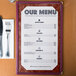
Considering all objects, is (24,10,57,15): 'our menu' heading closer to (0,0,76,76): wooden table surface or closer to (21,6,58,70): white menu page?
(21,6,58,70): white menu page

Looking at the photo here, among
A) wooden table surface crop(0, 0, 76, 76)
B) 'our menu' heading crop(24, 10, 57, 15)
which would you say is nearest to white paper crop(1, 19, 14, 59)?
wooden table surface crop(0, 0, 76, 76)

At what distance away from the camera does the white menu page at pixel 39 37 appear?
1.53m

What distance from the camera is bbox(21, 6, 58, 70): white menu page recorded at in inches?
60.3

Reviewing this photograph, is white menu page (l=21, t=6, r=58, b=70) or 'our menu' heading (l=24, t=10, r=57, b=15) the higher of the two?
'our menu' heading (l=24, t=10, r=57, b=15)

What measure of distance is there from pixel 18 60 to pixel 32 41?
23 cm

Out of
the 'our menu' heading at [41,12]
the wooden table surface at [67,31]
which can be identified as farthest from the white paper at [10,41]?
the 'our menu' heading at [41,12]

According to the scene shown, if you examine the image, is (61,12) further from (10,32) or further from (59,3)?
(10,32)

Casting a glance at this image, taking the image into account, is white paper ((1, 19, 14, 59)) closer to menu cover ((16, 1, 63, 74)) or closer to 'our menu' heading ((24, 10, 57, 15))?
menu cover ((16, 1, 63, 74))

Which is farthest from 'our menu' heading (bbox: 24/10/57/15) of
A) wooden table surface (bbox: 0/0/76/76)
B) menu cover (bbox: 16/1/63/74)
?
wooden table surface (bbox: 0/0/76/76)

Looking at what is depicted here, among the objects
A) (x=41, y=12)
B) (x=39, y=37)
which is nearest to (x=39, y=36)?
(x=39, y=37)

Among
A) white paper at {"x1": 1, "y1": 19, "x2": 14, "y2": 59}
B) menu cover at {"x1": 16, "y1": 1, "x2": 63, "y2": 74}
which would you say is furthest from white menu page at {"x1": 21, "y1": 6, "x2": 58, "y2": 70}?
white paper at {"x1": 1, "y1": 19, "x2": 14, "y2": 59}

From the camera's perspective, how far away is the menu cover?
1532mm

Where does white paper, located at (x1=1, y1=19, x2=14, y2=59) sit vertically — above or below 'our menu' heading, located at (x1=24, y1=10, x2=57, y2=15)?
below

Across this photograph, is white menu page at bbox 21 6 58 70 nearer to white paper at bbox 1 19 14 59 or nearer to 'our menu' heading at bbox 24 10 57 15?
'our menu' heading at bbox 24 10 57 15
